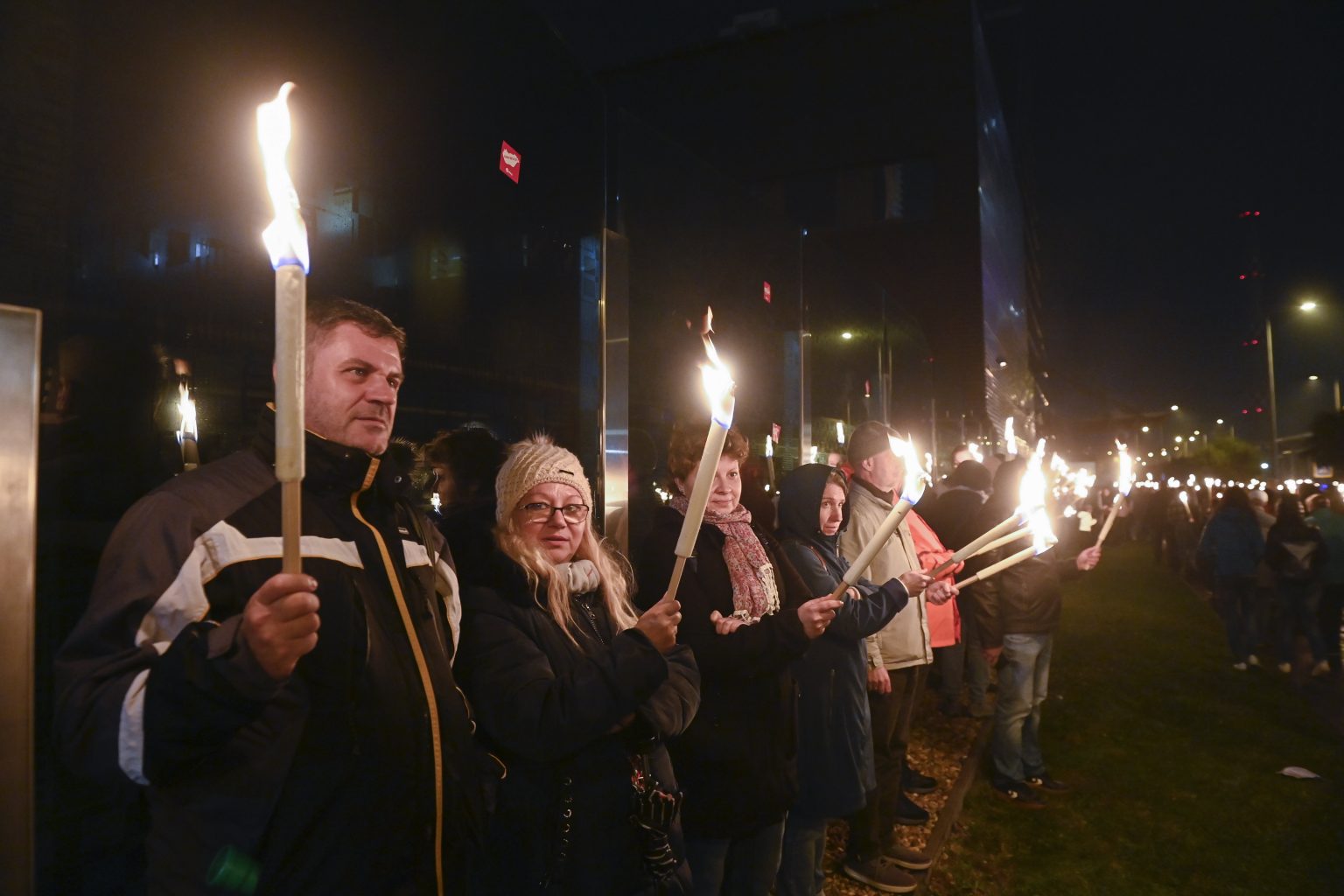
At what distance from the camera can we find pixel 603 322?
466 cm

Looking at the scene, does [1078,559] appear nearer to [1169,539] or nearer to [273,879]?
[273,879]

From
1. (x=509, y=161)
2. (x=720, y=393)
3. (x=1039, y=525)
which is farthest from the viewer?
(x=509, y=161)

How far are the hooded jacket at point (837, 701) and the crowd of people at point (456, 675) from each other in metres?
0.01

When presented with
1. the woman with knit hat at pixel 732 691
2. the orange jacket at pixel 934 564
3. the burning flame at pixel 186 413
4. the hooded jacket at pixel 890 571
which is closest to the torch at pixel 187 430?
the burning flame at pixel 186 413

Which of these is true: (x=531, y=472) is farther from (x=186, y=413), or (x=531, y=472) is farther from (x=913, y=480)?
(x=913, y=480)

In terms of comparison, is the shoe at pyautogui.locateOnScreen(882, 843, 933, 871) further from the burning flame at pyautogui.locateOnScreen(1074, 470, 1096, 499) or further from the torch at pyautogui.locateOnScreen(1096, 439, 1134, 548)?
the burning flame at pyautogui.locateOnScreen(1074, 470, 1096, 499)

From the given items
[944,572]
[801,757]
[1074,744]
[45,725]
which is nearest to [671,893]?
[801,757]

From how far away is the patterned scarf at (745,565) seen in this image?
129 inches

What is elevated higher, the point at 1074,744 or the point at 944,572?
the point at 944,572

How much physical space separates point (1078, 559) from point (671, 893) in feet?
14.8

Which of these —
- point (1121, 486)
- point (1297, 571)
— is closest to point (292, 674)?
point (1121, 486)

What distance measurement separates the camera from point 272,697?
148 cm

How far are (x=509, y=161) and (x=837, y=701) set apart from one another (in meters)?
3.09

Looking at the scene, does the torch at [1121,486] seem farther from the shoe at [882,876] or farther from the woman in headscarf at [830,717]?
the shoe at [882,876]
